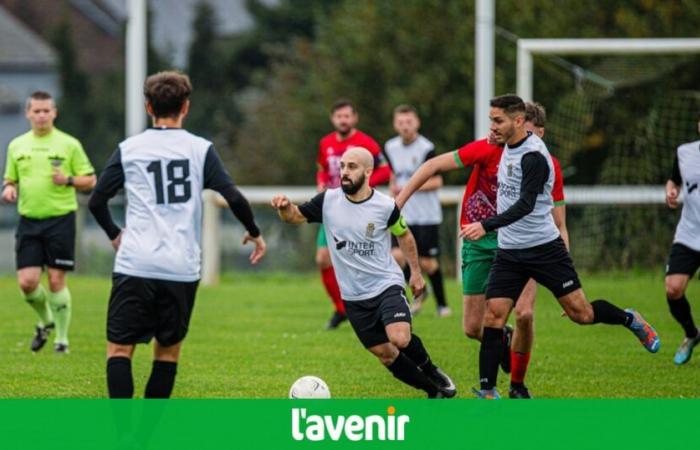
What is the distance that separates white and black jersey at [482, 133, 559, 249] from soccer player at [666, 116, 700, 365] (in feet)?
8.11

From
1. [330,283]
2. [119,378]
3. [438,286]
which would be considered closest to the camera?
[119,378]

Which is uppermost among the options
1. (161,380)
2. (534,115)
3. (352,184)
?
(534,115)

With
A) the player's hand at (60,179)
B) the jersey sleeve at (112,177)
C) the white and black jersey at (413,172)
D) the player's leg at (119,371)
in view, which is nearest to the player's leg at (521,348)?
the player's leg at (119,371)

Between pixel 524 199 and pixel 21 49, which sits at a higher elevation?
pixel 21 49

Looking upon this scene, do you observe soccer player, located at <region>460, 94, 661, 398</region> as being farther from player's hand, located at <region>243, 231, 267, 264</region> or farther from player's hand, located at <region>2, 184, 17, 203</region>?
player's hand, located at <region>2, 184, 17, 203</region>

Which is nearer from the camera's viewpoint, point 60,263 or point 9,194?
point 9,194

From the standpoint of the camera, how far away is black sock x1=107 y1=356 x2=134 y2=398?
7027mm

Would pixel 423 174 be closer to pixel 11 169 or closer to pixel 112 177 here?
pixel 112 177

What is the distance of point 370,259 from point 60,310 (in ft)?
14.2

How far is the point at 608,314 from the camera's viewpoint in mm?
9188

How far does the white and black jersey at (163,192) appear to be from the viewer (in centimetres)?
709

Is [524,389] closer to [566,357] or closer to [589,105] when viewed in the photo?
[566,357]

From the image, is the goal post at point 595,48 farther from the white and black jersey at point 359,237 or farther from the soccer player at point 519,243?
the white and black jersey at point 359,237

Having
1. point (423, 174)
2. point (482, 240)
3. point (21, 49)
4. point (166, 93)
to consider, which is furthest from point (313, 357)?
point (21, 49)
